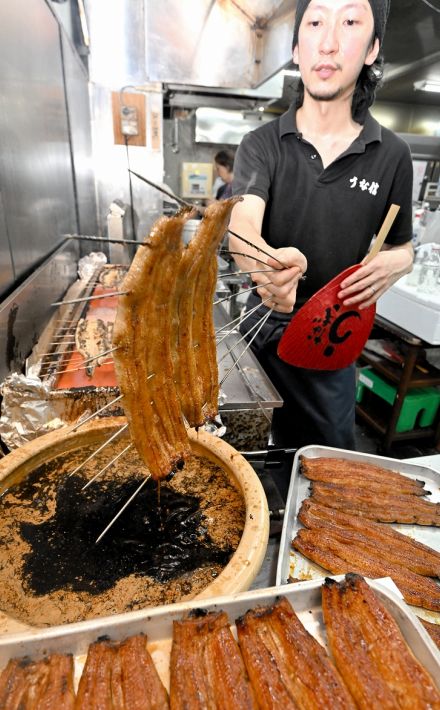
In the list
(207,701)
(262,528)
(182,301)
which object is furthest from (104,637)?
(182,301)

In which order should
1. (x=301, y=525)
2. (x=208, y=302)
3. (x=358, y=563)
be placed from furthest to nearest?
(x=301, y=525) < (x=358, y=563) < (x=208, y=302)

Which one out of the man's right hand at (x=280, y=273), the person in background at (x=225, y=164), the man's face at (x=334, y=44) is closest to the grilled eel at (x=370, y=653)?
the man's right hand at (x=280, y=273)

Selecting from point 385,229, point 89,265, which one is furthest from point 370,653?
point 89,265

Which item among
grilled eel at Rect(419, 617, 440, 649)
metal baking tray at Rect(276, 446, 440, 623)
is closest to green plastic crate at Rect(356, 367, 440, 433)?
metal baking tray at Rect(276, 446, 440, 623)

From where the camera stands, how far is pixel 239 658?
1.06 meters

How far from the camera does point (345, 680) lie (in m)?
1.06

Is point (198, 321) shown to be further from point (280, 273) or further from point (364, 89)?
point (364, 89)

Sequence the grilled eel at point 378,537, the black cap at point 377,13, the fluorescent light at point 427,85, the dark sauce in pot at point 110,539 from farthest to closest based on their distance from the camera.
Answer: the fluorescent light at point 427,85
the black cap at point 377,13
the grilled eel at point 378,537
the dark sauce in pot at point 110,539

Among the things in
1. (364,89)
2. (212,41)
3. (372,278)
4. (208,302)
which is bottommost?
(372,278)

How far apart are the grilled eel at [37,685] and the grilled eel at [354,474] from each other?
1461 millimetres

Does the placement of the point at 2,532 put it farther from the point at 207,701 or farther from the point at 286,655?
the point at 286,655

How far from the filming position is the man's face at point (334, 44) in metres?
2.20

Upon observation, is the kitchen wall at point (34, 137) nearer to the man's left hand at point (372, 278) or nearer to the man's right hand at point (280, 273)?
the man's right hand at point (280, 273)

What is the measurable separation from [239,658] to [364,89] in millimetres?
3081
